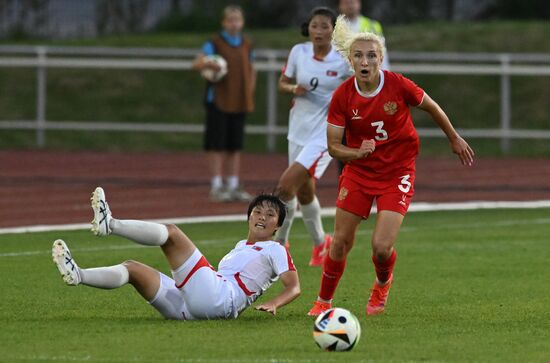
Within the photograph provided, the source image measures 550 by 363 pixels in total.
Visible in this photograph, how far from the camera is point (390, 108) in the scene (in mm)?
10367

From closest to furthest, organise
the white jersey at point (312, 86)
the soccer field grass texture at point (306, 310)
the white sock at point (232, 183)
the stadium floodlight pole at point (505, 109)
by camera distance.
A: 1. the soccer field grass texture at point (306, 310)
2. the white jersey at point (312, 86)
3. the white sock at point (232, 183)
4. the stadium floodlight pole at point (505, 109)

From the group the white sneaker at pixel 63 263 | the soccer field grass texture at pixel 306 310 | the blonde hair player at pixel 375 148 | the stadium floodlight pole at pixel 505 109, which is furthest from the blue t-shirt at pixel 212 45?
the white sneaker at pixel 63 263

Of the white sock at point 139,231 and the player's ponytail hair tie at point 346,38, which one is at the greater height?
the player's ponytail hair tie at point 346,38

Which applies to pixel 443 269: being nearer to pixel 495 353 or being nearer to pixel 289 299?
pixel 289 299

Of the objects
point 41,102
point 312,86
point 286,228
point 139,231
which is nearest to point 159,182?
point 41,102

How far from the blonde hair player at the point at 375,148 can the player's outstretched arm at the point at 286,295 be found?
2.07 feet

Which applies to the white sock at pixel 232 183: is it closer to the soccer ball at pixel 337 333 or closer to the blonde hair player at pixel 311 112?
the blonde hair player at pixel 311 112

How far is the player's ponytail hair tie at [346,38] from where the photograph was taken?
34.0 ft

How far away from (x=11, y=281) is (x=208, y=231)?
4569mm

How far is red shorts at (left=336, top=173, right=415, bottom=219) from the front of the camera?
10391mm

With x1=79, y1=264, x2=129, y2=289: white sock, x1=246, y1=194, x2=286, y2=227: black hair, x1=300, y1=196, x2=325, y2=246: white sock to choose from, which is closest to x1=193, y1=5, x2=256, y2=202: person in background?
x1=300, y1=196, x2=325, y2=246: white sock

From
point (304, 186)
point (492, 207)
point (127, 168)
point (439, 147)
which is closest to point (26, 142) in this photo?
point (127, 168)

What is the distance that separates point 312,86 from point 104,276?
4.72m

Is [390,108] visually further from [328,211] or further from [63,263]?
[328,211]
